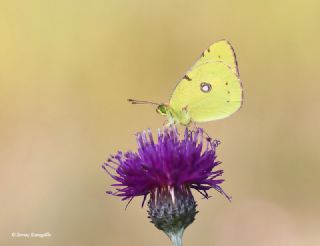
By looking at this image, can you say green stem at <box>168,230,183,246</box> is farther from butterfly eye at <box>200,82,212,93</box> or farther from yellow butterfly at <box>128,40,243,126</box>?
butterfly eye at <box>200,82,212,93</box>

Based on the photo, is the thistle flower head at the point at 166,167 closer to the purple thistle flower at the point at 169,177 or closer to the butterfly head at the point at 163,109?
the purple thistle flower at the point at 169,177

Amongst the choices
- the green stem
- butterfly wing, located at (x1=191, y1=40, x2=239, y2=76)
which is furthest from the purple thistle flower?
butterfly wing, located at (x1=191, y1=40, x2=239, y2=76)

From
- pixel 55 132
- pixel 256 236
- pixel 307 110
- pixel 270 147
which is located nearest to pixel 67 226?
pixel 55 132

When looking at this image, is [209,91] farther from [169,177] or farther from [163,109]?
[169,177]

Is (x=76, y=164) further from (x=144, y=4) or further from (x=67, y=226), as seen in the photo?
(x=144, y=4)

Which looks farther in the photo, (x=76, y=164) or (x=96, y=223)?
(x=76, y=164)
